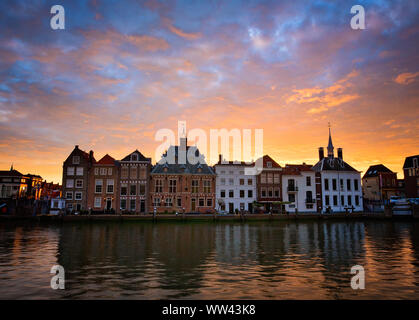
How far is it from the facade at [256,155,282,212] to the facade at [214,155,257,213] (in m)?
1.37

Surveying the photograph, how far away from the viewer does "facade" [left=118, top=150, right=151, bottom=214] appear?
62.2 m

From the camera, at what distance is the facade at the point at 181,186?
63156 millimetres

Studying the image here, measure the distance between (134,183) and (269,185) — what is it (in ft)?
95.9

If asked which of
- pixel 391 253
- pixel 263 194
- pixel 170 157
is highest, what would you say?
pixel 170 157

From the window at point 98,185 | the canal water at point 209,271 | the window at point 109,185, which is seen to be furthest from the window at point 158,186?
the canal water at point 209,271

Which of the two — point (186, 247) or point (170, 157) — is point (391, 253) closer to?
point (186, 247)

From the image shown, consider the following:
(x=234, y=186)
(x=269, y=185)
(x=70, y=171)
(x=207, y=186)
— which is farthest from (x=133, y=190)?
(x=269, y=185)
